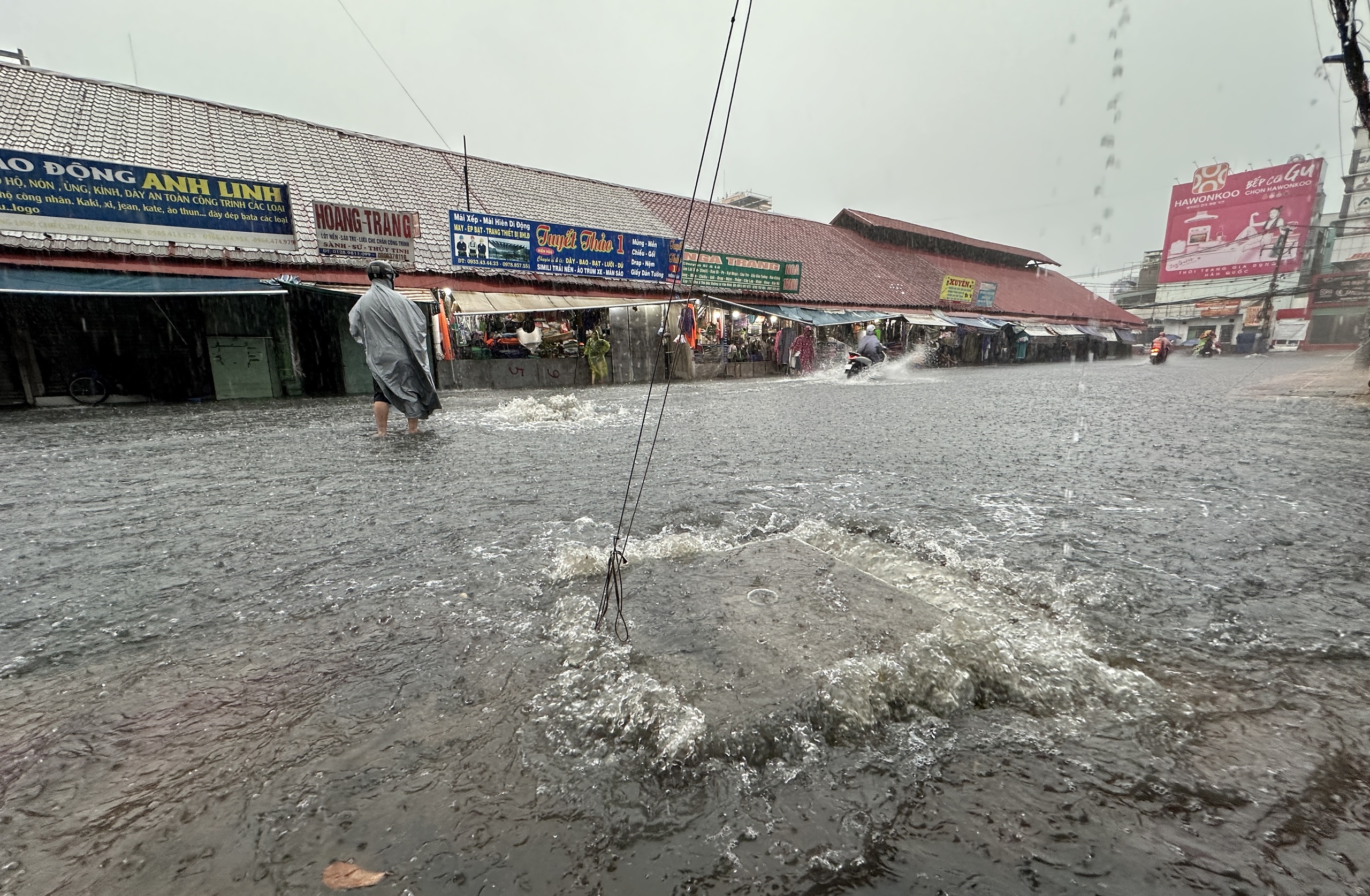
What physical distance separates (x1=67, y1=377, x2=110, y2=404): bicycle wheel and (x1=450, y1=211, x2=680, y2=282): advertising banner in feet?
20.1

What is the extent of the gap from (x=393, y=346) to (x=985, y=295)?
83.1 ft

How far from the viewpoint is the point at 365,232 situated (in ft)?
34.8

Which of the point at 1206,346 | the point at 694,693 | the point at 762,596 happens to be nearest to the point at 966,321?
the point at 1206,346

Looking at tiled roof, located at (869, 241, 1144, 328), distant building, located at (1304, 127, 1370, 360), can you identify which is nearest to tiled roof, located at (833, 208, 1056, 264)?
tiled roof, located at (869, 241, 1144, 328)

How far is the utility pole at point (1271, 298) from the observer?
89.2 ft

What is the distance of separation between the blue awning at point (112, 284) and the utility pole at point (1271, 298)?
3831cm

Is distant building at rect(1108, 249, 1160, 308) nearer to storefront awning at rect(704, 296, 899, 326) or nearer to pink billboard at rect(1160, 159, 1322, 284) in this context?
pink billboard at rect(1160, 159, 1322, 284)

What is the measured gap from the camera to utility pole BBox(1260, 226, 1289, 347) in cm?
2720

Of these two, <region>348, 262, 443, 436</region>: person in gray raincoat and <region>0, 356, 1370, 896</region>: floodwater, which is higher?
<region>348, 262, 443, 436</region>: person in gray raincoat

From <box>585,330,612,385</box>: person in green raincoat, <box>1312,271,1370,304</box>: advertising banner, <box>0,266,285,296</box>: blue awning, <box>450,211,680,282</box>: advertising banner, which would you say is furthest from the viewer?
<box>1312,271,1370,304</box>: advertising banner

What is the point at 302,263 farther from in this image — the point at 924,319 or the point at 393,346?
the point at 924,319

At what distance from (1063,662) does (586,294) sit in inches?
527

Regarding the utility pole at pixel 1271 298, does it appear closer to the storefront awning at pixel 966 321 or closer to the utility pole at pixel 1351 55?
the storefront awning at pixel 966 321

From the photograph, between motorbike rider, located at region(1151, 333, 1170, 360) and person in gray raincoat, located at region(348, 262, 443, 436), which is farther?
motorbike rider, located at region(1151, 333, 1170, 360)
